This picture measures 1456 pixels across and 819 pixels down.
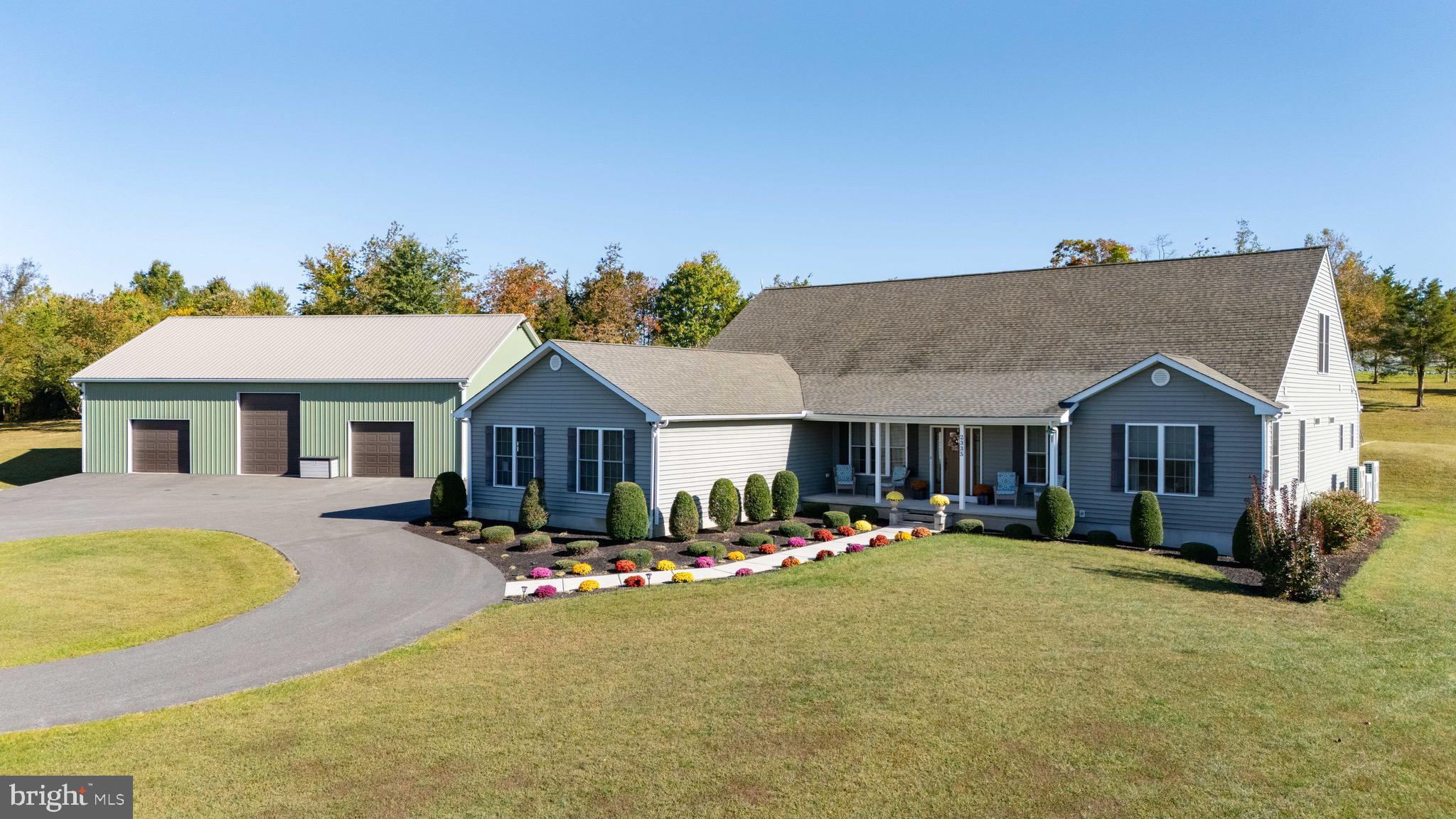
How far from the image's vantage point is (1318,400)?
2238 cm

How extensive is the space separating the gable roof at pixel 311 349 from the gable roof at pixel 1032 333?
36.2 ft

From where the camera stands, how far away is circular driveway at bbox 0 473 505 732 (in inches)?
413

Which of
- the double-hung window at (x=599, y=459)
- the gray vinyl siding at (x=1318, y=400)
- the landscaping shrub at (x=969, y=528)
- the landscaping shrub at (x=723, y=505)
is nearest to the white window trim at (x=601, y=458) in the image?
the double-hung window at (x=599, y=459)

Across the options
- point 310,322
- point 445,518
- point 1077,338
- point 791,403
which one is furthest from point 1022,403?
point 310,322

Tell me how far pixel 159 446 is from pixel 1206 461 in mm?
35710

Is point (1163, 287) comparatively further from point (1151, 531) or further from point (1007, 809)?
point (1007, 809)

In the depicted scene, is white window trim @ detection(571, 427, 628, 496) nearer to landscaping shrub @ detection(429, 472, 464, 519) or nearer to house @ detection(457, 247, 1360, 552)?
house @ detection(457, 247, 1360, 552)

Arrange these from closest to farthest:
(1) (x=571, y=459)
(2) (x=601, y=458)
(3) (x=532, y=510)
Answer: (3) (x=532, y=510)
(2) (x=601, y=458)
(1) (x=571, y=459)

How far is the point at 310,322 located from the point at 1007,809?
38.5 meters

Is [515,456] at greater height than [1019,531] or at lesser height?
greater

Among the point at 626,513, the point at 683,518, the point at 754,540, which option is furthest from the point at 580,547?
the point at 754,540

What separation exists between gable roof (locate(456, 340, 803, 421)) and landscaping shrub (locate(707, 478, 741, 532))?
5.61ft

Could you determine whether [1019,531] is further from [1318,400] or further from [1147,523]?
[1318,400]

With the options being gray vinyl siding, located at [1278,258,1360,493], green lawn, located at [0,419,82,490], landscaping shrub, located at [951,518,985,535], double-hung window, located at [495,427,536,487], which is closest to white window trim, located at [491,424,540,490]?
double-hung window, located at [495,427,536,487]
